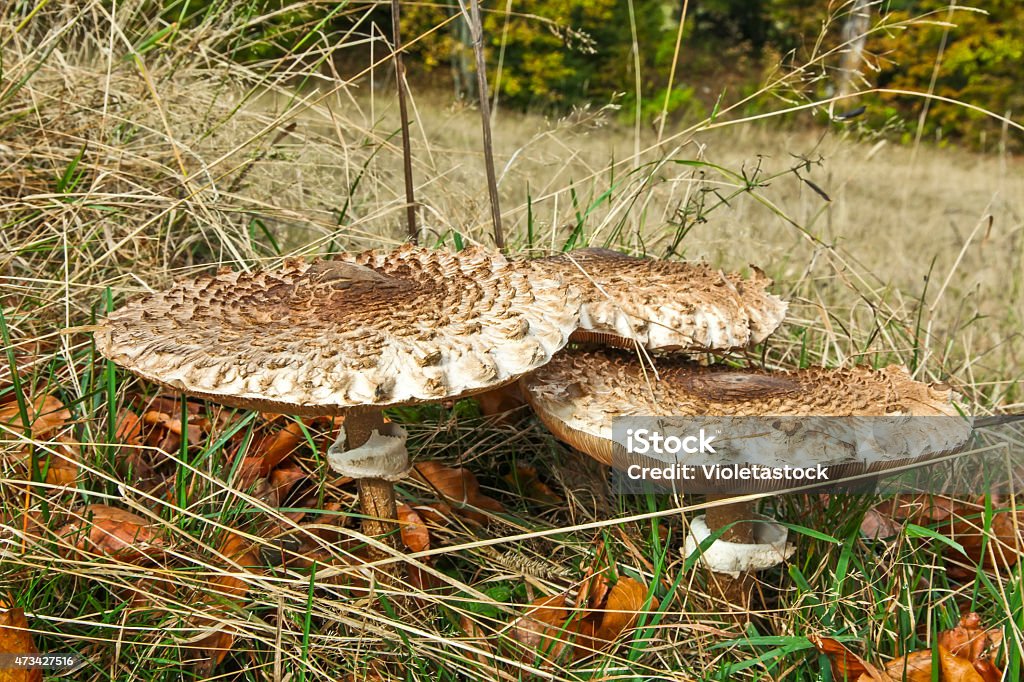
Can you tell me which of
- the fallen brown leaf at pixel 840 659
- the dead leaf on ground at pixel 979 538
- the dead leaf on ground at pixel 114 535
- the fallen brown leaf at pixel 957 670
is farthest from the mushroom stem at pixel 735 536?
the dead leaf on ground at pixel 114 535

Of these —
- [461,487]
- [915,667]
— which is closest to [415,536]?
[461,487]

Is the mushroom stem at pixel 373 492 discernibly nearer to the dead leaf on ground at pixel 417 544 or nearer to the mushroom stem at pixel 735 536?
the dead leaf on ground at pixel 417 544

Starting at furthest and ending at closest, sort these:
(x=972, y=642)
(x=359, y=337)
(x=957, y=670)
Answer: (x=972, y=642) → (x=957, y=670) → (x=359, y=337)

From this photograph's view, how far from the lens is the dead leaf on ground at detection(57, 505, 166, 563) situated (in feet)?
7.04

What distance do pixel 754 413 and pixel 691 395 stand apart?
190 mm

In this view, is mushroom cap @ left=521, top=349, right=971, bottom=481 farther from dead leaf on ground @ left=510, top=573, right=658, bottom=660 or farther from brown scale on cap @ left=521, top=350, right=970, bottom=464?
dead leaf on ground @ left=510, top=573, right=658, bottom=660

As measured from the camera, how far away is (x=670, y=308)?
2.26 m

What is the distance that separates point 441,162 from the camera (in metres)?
4.23

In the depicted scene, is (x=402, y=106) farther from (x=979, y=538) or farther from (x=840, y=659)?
(x=979, y=538)

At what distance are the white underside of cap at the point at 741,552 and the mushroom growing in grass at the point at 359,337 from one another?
0.79 metres

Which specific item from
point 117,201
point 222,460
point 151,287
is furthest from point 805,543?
point 117,201

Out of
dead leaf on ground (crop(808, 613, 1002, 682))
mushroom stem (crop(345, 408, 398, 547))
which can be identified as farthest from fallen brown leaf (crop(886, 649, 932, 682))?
mushroom stem (crop(345, 408, 398, 547))

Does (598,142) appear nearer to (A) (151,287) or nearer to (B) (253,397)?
(A) (151,287)

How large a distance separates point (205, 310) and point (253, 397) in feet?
1.62
